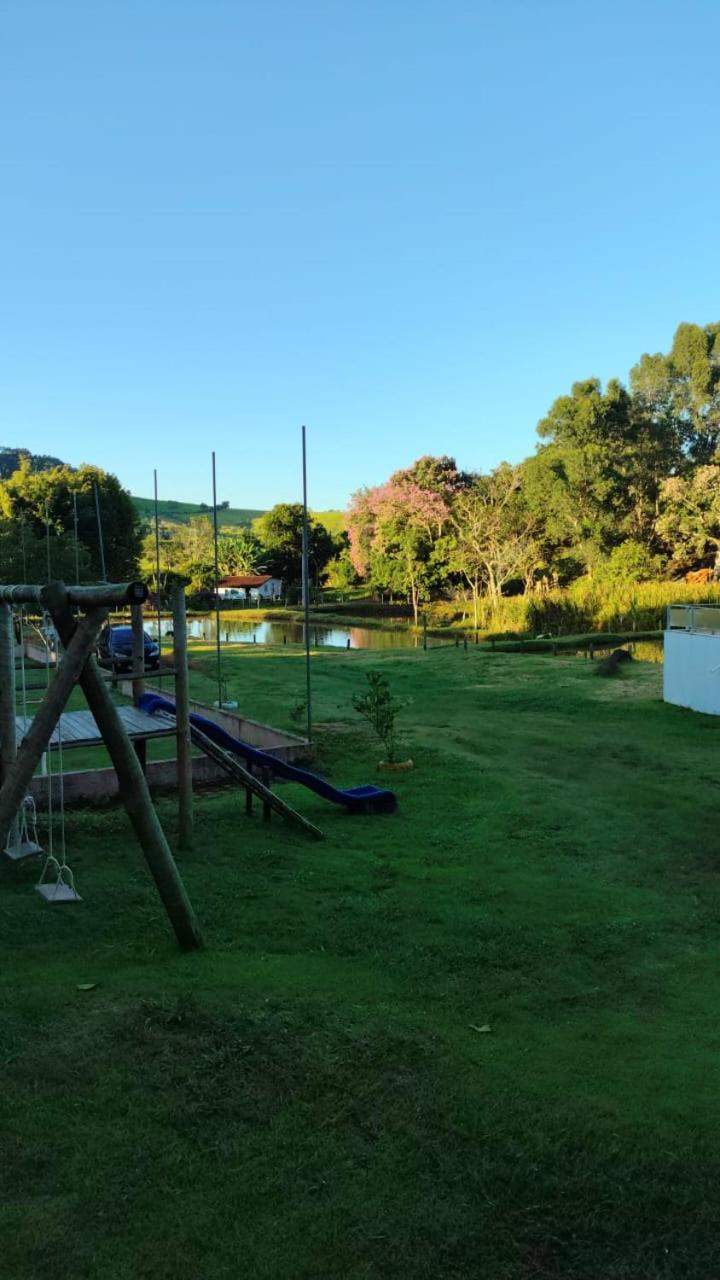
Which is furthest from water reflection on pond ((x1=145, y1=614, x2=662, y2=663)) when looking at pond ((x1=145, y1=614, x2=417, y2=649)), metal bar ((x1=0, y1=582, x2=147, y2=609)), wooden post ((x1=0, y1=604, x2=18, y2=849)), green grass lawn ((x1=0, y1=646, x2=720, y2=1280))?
metal bar ((x1=0, y1=582, x2=147, y2=609))

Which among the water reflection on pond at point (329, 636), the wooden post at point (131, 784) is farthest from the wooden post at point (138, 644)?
the water reflection on pond at point (329, 636)

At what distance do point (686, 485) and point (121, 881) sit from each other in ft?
153

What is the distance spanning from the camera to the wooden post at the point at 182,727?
8062 millimetres

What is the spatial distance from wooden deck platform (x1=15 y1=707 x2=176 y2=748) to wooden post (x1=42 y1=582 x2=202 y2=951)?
3.03 metres

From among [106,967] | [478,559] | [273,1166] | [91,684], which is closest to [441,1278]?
[273,1166]

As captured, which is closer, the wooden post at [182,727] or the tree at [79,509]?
the wooden post at [182,727]

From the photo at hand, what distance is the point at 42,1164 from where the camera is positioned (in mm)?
3363

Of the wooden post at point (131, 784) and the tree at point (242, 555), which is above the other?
the tree at point (242, 555)

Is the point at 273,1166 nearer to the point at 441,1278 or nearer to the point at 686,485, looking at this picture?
the point at 441,1278

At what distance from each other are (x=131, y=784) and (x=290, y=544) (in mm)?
67687

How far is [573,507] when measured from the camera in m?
46.6

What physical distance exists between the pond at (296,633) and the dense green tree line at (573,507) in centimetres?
522

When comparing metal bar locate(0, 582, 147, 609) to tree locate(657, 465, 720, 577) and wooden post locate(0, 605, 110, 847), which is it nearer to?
wooden post locate(0, 605, 110, 847)

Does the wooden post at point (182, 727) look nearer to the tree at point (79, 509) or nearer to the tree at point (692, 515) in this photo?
the tree at point (79, 509)
